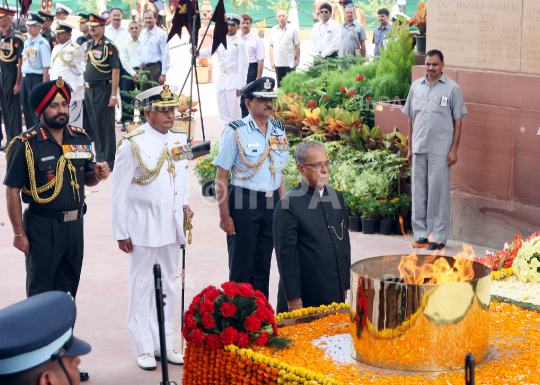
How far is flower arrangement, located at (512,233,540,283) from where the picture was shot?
5.80 meters

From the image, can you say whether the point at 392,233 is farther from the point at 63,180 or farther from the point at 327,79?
the point at 63,180

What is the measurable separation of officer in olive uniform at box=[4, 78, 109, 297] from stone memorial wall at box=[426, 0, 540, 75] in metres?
4.94

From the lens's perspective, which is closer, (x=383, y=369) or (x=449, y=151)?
(x=383, y=369)

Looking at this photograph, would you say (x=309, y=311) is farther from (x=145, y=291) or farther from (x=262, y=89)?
(x=262, y=89)

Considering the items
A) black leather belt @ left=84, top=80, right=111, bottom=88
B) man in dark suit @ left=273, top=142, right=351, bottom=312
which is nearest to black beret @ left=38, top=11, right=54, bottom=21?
black leather belt @ left=84, top=80, right=111, bottom=88

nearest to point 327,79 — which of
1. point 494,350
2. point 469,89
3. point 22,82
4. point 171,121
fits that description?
point 469,89

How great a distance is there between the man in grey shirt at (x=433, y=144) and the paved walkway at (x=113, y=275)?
0.32 metres

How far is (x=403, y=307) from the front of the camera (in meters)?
3.68

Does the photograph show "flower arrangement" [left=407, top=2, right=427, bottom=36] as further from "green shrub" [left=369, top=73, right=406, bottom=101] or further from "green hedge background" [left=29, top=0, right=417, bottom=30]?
"green hedge background" [left=29, top=0, right=417, bottom=30]

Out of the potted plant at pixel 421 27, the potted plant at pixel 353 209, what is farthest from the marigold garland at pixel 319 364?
the potted plant at pixel 421 27

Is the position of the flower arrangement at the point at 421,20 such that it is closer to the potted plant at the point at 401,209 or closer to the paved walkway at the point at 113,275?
the potted plant at the point at 401,209

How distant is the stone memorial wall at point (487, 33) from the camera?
781 cm

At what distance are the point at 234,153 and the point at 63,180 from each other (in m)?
1.42

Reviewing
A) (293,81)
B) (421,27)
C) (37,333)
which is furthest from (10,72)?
(37,333)
